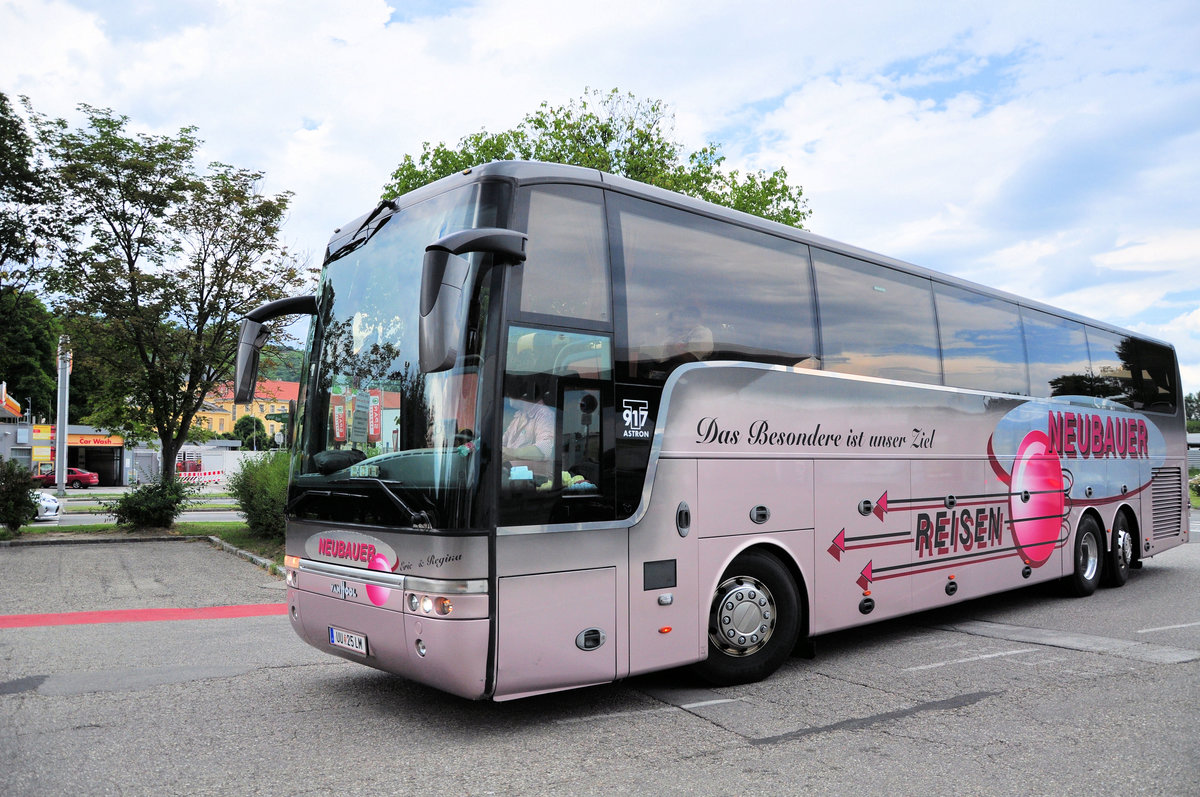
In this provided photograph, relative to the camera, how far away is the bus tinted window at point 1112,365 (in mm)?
11672

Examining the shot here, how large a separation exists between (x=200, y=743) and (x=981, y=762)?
4426 millimetres

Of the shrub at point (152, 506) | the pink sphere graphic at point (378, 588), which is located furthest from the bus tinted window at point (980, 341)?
the shrub at point (152, 506)

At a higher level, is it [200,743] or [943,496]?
[943,496]

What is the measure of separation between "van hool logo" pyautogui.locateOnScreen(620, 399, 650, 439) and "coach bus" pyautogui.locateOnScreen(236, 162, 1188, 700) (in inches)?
1.0

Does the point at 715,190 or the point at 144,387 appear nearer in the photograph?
the point at 144,387

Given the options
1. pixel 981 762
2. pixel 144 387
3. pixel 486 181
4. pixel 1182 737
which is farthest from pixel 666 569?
pixel 144 387

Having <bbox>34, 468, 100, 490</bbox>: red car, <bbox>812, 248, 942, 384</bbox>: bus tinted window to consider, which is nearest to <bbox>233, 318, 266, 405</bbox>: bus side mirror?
<bbox>812, 248, 942, 384</bbox>: bus tinted window

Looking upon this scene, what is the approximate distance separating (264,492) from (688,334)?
1400 centimetres

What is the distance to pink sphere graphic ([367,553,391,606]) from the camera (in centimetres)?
525

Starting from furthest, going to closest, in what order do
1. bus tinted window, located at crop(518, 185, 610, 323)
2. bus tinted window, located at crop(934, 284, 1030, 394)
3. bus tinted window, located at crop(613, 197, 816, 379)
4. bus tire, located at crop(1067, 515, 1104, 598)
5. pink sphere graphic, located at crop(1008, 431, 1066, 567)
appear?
bus tire, located at crop(1067, 515, 1104, 598) < pink sphere graphic, located at crop(1008, 431, 1066, 567) < bus tinted window, located at crop(934, 284, 1030, 394) < bus tinted window, located at crop(613, 197, 816, 379) < bus tinted window, located at crop(518, 185, 610, 323)

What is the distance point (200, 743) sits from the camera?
5.01 metres

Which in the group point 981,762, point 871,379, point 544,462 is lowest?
point 981,762

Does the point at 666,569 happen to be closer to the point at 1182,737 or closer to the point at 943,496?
the point at 1182,737

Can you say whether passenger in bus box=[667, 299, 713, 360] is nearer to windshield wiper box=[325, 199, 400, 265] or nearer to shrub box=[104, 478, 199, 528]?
windshield wiper box=[325, 199, 400, 265]
